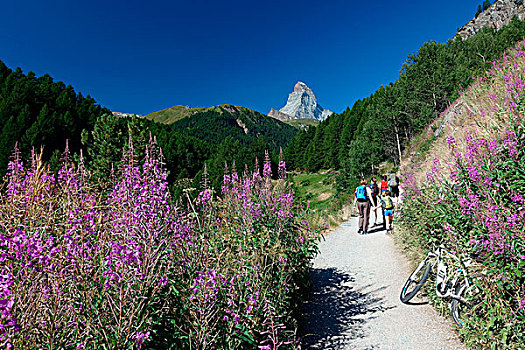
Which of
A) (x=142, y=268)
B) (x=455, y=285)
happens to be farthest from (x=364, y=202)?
(x=142, y=268)

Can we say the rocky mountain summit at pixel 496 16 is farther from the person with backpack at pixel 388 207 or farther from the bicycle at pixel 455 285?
the bicycle at pixel 455 285

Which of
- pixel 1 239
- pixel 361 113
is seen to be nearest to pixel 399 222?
pixel 1 239

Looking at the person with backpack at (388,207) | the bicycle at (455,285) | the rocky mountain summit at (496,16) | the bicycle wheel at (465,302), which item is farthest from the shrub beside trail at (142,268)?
the rocky mountain summit at (496,16)

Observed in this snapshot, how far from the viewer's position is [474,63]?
42.1m

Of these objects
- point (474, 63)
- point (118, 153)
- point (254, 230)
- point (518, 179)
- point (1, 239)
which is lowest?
point (254, 230)

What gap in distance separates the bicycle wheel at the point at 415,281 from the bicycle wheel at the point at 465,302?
785mm

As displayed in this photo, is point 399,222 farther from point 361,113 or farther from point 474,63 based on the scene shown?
point 361,113

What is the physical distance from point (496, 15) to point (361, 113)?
82.6 metres

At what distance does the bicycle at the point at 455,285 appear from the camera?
368 centimetres

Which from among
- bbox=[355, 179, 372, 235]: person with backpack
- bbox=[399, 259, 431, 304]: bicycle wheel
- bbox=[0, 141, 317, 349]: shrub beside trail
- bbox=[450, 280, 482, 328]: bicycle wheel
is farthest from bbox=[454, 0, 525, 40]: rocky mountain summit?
bbox=[0, 141, 317, 349]: shrub beside trail

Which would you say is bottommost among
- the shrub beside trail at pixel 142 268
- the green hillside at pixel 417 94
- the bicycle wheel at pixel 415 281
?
the bicycle wheel at pixel 415 281

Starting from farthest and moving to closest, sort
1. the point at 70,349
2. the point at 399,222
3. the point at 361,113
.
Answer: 1. the point at 361,113
2. the point at 399,222
3. the point at 70,349

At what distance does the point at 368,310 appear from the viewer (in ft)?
16.4

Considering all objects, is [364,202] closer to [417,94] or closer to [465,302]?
[465,302]
